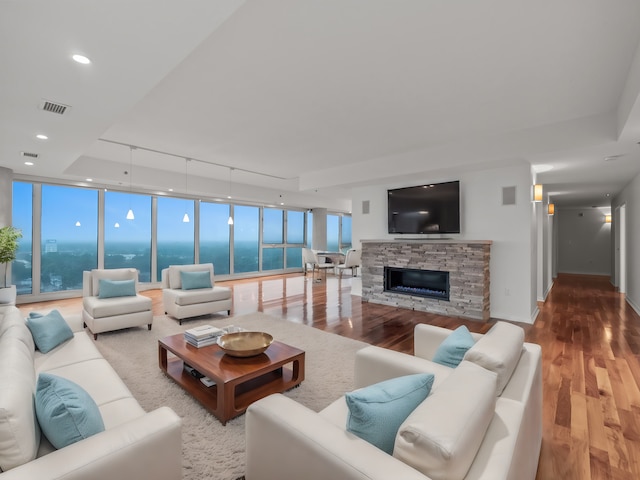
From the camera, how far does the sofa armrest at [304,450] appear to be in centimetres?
99

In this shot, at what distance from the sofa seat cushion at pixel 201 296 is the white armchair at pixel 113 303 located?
0.43 metres

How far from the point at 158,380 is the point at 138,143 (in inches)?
148

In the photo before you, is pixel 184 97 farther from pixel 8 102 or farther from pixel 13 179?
pixel 13 179

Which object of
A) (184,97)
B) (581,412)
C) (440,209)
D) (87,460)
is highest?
(184,97)

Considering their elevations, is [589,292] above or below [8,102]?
below

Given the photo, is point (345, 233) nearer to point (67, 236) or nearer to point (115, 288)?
point (67, 236)

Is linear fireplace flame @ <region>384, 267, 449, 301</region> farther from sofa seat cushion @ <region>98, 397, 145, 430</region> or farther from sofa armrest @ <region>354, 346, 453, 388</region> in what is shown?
sofa seat cushion @ <region>98, 397, 145, 430</region>

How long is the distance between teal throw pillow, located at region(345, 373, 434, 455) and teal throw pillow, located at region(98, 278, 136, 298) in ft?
14.1

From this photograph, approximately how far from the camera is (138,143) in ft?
16.2

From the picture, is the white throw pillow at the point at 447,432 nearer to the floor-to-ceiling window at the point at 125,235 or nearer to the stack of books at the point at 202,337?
the stack of books at the point at 202,337

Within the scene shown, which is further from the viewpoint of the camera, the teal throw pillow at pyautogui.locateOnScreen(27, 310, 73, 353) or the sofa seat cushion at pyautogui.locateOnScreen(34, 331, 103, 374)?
the teal throw pillow at pyautogui.locateOnScreen(27, 310, 73, 353)

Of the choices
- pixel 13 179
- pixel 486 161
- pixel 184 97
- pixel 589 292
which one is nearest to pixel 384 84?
pixel 184 97

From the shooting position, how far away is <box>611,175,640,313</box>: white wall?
539 centimetres

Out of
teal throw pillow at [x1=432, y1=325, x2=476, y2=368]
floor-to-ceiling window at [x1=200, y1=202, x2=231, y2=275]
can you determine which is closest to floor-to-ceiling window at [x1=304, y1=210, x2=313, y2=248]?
floor-to-ceiling window at [x1=200, y1=202, x2=231, y2=275]
